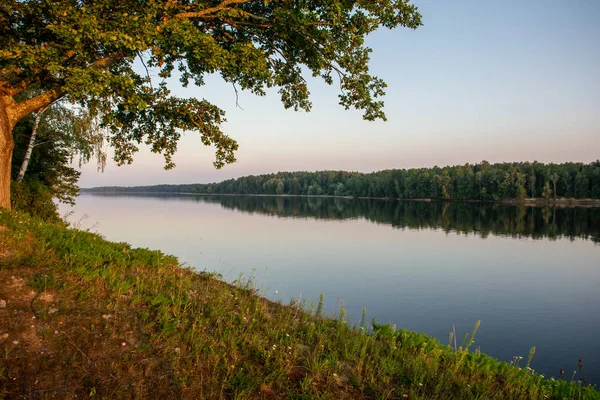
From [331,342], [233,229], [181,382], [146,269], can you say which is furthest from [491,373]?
[233,229]

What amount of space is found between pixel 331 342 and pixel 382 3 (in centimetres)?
1034

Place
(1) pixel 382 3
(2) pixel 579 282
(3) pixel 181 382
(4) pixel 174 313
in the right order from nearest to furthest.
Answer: (3) pixel 181 382 < (4) pixel 174 313 < (1) pixel 382 3 < (2) pixel 579 282

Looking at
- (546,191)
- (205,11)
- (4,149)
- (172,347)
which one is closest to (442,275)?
(205,11)

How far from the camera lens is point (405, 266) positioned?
84.5ft

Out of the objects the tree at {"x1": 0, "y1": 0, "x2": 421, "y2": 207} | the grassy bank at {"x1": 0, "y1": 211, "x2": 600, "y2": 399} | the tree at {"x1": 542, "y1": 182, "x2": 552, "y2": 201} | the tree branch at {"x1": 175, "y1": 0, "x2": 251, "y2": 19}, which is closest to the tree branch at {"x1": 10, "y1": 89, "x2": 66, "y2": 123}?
the tree at {"x1": 0, "y1": 0, "x2": 421, "y2": 207}

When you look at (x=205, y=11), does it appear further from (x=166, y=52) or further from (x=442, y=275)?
(x=442, y=275)

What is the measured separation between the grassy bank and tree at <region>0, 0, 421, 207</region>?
3.76 meters

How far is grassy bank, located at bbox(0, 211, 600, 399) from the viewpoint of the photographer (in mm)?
4695

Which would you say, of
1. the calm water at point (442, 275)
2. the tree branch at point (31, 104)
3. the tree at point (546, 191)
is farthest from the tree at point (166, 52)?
the tree at point (546, 191)

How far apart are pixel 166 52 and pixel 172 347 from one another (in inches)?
322

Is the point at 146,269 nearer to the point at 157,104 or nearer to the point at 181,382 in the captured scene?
the point at 181,382

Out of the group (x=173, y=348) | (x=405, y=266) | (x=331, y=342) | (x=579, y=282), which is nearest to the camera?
(x=173, y=348)

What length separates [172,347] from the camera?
5.46m

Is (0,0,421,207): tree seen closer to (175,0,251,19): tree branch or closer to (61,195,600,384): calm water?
(175,0,251,19): tree branch
